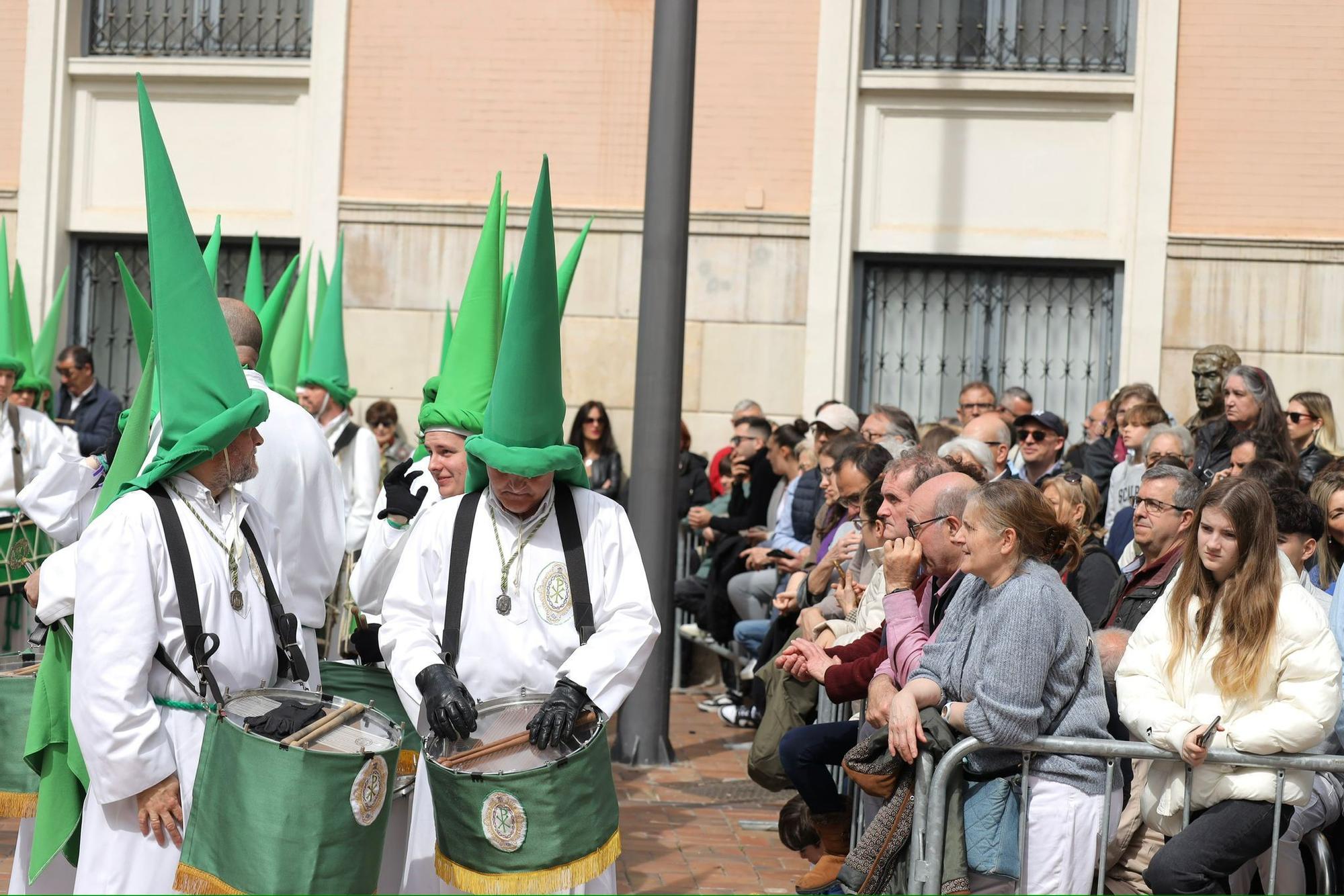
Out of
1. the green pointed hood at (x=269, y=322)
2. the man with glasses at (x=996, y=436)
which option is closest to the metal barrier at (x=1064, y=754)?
the man with glasses at (x=996, y=436)

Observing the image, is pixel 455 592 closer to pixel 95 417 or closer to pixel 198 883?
pixel 198 883

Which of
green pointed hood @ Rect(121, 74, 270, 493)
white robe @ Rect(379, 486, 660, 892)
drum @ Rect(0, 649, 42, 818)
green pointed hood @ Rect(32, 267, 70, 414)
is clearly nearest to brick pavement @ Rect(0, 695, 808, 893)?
drum @ Rect(0, 649, 42, 818)

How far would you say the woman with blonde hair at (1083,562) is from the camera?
6156 millimetres

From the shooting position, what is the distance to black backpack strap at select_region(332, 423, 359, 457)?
9414 millimetres

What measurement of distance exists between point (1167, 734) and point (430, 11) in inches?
449

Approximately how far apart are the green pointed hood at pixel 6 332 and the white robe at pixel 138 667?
629 cm

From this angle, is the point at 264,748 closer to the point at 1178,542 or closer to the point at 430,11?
the point at 1178,542

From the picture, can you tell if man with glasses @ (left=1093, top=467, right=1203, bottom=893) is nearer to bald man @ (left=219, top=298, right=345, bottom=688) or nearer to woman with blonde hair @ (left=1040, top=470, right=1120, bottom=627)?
woman with blonde hair @ (left=1040, top=470, right=1120, bottom=627)

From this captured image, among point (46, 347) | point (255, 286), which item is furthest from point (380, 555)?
point (46, 347)

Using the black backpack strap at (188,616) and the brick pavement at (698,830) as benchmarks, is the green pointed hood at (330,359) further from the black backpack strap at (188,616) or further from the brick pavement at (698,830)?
the black backpack strap at (188,616)

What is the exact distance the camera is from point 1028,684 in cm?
475

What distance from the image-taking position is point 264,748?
159 inches

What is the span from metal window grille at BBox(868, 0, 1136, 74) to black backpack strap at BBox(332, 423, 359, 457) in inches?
279

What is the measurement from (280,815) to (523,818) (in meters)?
0.65
